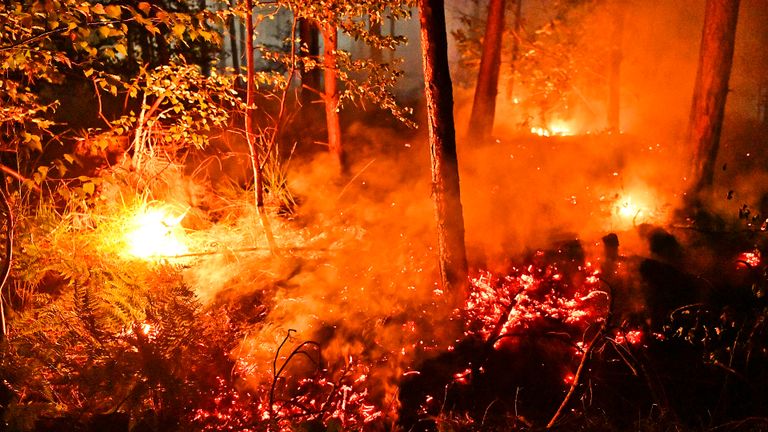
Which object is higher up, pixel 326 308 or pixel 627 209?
pixel 627 209

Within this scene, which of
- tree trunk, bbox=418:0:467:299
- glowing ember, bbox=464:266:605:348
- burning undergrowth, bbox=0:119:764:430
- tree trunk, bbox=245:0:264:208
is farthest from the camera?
tree trunk, bbox=245:0:264:208

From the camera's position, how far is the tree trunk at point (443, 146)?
5164 millimetres

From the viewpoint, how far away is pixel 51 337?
5.10 m

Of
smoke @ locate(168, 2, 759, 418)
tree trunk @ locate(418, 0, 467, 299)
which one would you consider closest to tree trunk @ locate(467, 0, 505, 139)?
smoke @ locate(168, 2, 759, 418)

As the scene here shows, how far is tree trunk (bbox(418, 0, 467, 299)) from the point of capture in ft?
16.9

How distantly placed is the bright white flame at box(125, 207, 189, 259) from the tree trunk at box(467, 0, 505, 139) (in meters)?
6.03

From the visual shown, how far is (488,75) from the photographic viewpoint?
10094 mm

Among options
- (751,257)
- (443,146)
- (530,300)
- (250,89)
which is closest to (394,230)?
(530,300)

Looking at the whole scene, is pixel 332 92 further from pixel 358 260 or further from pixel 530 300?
pixel 530 300

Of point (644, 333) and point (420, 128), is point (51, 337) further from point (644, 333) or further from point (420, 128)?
point (420, 128)

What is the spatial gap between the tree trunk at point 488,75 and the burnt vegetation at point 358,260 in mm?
44

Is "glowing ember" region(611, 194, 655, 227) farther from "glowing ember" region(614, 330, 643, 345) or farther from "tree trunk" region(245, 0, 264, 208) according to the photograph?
"tree trunk" region(245, 0, 264, 208)

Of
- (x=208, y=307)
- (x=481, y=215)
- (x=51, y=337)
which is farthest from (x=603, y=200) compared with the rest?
(x=51, y=337)

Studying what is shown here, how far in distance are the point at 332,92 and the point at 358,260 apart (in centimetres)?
315
